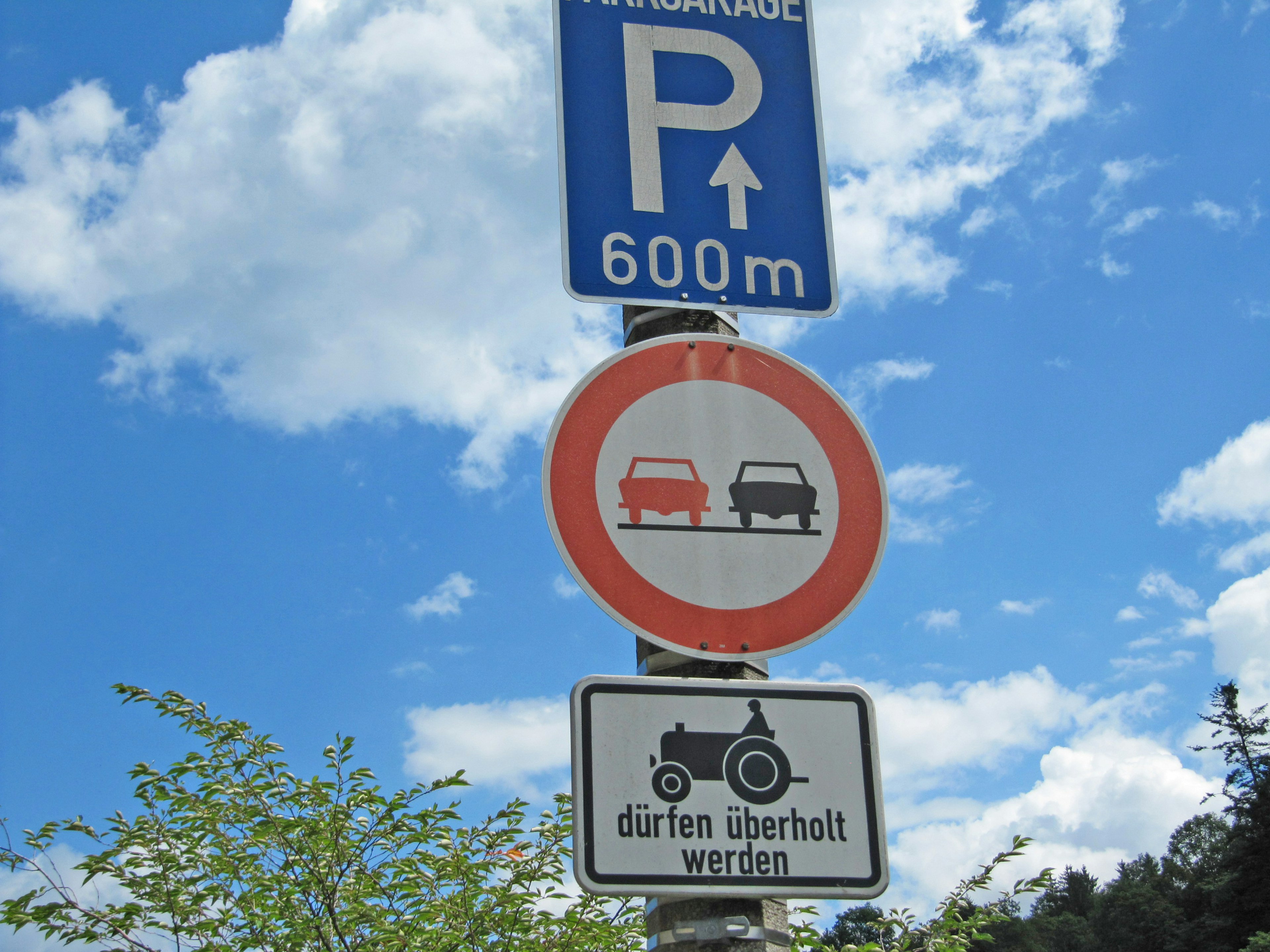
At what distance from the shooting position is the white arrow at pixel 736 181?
2.45 meters

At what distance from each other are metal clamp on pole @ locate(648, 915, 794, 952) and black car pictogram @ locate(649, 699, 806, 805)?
0.18 m

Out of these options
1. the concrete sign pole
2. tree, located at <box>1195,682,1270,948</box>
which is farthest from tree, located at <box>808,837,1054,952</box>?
tree, located at <box>1195,682,1270,948</box>

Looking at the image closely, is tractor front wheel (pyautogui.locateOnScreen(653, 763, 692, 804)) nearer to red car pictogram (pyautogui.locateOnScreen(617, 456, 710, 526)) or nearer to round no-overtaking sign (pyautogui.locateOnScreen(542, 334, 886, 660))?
round no-overtaking sign (pyautogui.locateOnScreen(542, 334, 886, 660))

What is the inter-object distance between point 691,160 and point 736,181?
11cm

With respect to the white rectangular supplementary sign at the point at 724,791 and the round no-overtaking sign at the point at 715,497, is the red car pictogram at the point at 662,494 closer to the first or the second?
the round no-overtaking sign at the point at 715,497

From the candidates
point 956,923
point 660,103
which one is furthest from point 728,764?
point 956,923

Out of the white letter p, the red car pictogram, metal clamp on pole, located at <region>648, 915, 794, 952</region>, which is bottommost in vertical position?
metal clamp on pole, located at <region>648, 915, 794, 952</region>

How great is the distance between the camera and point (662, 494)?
6.30 feet

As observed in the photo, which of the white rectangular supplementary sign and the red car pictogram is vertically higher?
the red car pictogram

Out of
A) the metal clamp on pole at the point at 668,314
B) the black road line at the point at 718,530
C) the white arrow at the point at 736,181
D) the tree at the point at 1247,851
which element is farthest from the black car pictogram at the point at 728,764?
the tree at the point at 1247,851

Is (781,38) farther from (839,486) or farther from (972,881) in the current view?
(972,881)

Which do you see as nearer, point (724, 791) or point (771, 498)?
point (724, 791)

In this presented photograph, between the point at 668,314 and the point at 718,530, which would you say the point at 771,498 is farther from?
the point at 668,314

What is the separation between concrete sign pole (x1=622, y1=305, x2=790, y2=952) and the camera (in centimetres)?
169
